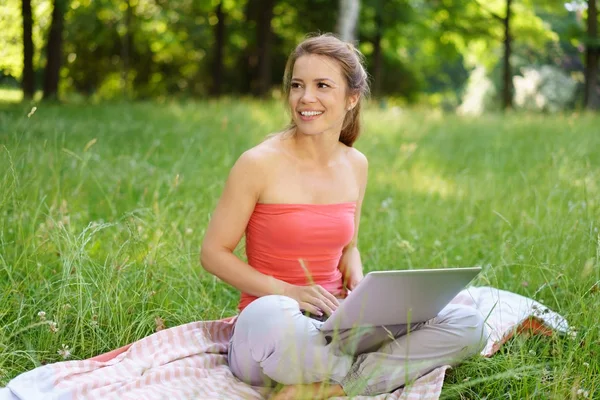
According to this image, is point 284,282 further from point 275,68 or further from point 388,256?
point 275,68

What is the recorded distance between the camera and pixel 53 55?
14508mm

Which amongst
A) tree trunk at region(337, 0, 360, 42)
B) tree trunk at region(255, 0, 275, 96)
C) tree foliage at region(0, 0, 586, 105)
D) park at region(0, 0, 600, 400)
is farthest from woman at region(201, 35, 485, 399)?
tree trunk at region(255, 0, 275, 96)

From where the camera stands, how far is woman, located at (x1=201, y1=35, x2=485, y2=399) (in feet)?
8.79

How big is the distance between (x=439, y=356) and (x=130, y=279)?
132cm

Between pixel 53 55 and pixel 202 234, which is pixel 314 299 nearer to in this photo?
pixel 202 234

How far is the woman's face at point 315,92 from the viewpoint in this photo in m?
3.03

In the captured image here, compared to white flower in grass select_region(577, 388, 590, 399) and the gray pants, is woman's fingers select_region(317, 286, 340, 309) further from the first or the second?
white flower in grass select_region(577, 388, 590, 399)

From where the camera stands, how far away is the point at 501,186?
19.6 ft

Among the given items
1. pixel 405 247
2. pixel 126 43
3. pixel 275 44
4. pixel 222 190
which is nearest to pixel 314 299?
pixel 405 247

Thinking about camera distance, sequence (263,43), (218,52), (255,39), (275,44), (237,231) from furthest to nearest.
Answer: (275,44) < (255,39) < (218,52) < (263,43) < (237,231)

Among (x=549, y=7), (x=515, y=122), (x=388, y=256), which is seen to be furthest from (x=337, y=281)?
(x=549, y=7)

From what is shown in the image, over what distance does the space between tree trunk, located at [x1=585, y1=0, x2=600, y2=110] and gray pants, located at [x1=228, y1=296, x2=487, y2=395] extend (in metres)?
13.3

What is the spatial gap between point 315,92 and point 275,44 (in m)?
18.2

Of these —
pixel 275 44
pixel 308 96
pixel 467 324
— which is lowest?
pixel 467 324
